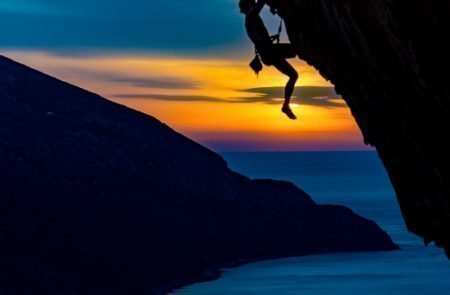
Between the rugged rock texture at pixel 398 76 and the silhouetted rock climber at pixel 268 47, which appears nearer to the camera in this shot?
the rugged rock texture at pixel 398 76

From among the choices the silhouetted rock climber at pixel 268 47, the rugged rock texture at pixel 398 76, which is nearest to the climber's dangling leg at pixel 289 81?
the silhouetted rock climber at pixel 268 47

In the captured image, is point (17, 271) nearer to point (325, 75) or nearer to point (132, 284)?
point (132, 284)

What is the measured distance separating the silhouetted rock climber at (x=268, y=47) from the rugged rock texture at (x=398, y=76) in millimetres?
183

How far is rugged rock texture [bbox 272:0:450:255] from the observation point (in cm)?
898

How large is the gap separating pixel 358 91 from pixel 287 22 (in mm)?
1076

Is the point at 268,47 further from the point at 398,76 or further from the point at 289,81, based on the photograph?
the point at 398,76

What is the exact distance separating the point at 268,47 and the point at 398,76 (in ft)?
5.49

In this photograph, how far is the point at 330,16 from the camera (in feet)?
30.8

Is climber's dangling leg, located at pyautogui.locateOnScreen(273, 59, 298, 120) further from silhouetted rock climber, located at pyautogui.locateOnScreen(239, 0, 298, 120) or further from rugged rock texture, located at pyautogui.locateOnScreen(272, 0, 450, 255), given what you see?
rugged rock texture, located at pyautogui.locateOnScreen(272, 0, 450, 255)

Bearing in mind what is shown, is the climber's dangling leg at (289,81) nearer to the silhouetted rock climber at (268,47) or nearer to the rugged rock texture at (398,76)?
the silhouetted rock climber at (268,47)

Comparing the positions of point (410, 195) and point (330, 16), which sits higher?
point (330, 16)

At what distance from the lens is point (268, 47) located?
34.2 feet

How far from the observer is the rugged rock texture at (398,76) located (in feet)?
29.5

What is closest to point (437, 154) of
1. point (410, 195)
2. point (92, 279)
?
point (410, 195)
